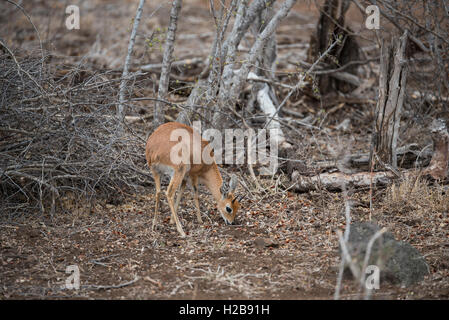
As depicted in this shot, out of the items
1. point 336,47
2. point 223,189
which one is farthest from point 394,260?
point 336,47

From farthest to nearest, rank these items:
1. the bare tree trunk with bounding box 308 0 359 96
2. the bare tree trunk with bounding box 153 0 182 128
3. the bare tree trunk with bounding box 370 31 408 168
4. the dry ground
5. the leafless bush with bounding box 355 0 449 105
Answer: the bare tree trunk with bounding box 308 0 359 96 → the leafless bush with bounding box 355 0 449 105 → the bare tree trunk with bounding box 153 0 182 128 → the bare tree trunk with bounding box 370 31 408 168 → the dry ground

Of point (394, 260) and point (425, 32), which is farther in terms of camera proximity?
point (425, 32)

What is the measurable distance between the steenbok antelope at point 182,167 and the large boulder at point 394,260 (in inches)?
80.9

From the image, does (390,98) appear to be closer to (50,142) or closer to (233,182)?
(233,182)

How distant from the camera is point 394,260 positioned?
16.7ft

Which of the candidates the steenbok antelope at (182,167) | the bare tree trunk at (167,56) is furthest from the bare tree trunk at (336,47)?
the steenbok antelope at (182,167)

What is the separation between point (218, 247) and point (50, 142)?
2.69 metres

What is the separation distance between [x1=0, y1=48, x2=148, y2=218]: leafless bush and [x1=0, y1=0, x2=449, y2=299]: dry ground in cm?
33

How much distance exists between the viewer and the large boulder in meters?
5.04

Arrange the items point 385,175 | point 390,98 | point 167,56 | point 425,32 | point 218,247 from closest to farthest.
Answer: point 218,247, point 385,175, point 390,98, point 167,56, point 425,32

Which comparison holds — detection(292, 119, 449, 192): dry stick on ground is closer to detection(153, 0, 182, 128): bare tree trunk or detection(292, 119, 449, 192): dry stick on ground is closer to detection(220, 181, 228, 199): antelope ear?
detection(220, 181, 228, 199): antelope ear

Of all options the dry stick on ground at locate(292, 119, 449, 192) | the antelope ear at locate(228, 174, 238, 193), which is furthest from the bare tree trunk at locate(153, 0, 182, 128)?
the dry stick on ground at locate(292, 119, 449, 192)

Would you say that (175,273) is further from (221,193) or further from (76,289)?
(221,193)

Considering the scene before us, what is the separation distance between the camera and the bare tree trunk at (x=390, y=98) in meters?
7.73
